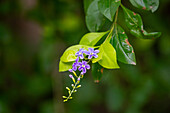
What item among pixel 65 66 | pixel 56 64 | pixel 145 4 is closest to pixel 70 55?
pixel 65 66

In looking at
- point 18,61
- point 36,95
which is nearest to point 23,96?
point 36,95

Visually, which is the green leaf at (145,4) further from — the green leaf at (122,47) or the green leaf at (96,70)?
the green leaf at (96,70)

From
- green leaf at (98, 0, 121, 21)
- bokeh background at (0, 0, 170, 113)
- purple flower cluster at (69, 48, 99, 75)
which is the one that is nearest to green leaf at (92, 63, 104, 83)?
purple flower cluster at (69, 48, 99, 75)

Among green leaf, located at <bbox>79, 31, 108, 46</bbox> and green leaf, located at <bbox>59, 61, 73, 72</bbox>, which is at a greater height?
green leaf, located at <bbox>79, 31, 108, 46</bbox>

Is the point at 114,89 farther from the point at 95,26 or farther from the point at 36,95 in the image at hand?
the point at 95,26

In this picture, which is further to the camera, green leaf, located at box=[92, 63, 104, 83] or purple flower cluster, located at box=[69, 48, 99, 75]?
green leaf, located at box=[92, 63, 104, 83]

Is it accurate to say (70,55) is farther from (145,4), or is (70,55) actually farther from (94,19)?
(145,4)

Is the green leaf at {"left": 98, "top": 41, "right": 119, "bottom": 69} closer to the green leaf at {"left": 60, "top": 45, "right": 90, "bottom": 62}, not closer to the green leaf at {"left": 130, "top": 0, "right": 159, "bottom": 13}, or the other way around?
the green leaf at {"left": 60, "top": 45, "right": 90, "bottom": 62}

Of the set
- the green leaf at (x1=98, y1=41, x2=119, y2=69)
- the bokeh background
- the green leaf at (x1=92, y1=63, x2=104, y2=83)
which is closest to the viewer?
the green leaf at (x1=98, y1=41, x2=119, y2=69)
